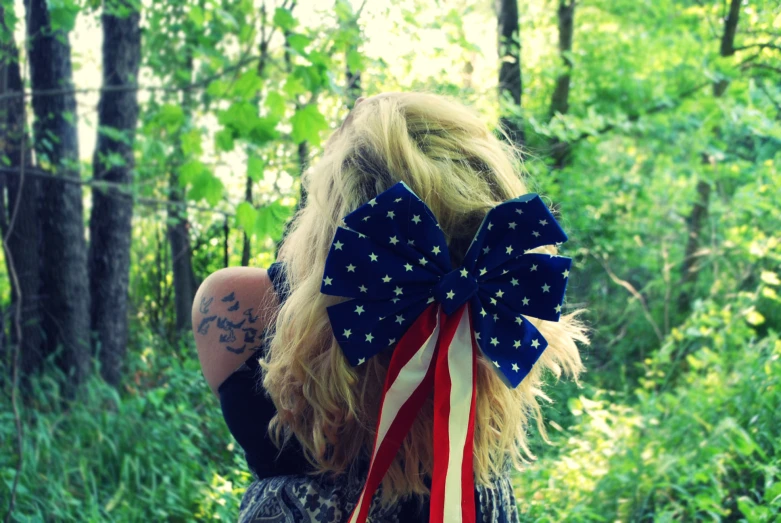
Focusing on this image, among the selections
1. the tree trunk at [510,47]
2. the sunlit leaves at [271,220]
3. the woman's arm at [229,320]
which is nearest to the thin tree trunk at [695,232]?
the tree trunk at [510,47]

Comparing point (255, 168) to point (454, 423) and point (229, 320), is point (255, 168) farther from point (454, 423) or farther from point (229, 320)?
point (454, 423)

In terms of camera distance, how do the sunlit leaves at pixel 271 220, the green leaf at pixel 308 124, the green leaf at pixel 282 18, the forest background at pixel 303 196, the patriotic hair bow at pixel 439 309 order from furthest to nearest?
the forest background at pixel 303 196
the green leaf at pixel 282 18
the green leaf at pixel 308 124
the sunlit leaves at pixel 271 220
the patriotic hair bow at pixel 439 309

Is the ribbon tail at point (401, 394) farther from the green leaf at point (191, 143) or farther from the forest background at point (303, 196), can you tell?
the green leaf at point (191, 143)

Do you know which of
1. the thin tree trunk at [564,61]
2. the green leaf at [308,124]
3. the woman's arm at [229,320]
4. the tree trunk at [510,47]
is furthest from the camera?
the thin tree trunk at [564,61]

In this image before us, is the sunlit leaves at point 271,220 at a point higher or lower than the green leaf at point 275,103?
lower

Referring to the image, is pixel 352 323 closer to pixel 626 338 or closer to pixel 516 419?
pixel 516 419

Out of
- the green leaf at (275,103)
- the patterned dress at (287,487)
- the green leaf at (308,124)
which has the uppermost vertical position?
the green leaf at (275,103)

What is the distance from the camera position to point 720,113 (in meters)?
5.04

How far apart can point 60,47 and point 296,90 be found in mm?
2486

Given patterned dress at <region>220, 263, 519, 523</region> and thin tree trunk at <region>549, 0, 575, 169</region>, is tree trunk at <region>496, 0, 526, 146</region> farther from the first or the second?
patterned dress at <region>220, 263, 519, 523</region>

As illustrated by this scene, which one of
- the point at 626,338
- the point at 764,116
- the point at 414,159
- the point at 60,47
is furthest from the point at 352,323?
the point at 626,338

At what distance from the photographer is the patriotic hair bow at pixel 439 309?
115cm

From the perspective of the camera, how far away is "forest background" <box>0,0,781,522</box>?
276cm

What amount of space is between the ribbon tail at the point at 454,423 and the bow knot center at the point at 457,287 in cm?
4
